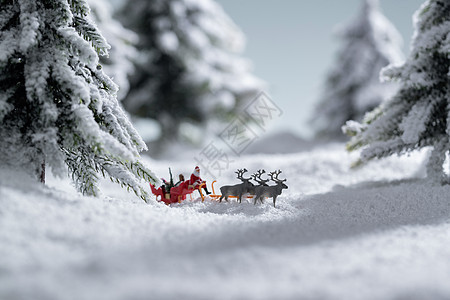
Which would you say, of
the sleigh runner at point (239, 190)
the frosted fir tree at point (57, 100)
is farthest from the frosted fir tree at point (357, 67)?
the frosted fir tree at point (57, 100)

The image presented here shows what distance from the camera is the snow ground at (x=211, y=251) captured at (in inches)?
69.6

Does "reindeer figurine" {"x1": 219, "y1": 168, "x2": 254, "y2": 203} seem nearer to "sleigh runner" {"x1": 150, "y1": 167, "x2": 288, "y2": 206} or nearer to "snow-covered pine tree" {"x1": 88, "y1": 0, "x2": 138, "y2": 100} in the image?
"sleigh runner" {"x1": 150, "y1": 167, "x2": 288, "y2": 206}

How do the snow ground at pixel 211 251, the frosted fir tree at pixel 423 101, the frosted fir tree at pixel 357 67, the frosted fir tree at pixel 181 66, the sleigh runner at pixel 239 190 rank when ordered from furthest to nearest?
the frosted fir tree at pixel 357 67 → the frosted fir tree at pixel 181 66 → the frosted fir tree at pixel 423 101 → the sleigh runner at pixel 239 190 → the snow ground at pixel 211 251

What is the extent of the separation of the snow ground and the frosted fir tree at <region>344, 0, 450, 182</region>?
134 centimetres

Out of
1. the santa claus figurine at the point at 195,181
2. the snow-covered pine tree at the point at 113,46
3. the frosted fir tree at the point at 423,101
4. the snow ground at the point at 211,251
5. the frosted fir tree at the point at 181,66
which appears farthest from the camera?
the frosted fir tree at the point at 181,66

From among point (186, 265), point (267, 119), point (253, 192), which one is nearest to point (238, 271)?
point (186, 265)

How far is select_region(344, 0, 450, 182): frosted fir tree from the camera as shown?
4609 millimetres

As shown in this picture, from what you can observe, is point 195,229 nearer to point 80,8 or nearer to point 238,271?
point 238,271

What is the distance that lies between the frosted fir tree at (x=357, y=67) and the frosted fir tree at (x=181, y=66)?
3470 mm

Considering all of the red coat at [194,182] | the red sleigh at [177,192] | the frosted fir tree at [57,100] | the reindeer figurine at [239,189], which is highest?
the frosted fir tree at [57,100]

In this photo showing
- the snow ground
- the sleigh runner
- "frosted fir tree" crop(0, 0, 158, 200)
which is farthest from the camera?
the sleigh runner

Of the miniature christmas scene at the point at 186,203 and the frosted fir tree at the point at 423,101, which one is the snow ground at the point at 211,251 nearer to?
the miniature christmas scene at the point at 186,203

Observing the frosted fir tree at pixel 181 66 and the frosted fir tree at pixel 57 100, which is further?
the frosted fir tree at pixel 181 66

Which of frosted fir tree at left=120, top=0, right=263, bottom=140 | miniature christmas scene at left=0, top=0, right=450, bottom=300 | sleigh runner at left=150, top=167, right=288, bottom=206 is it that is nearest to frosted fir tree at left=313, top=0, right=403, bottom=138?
frosted fir tree at left=120, top=0, right=263, bottom=140
